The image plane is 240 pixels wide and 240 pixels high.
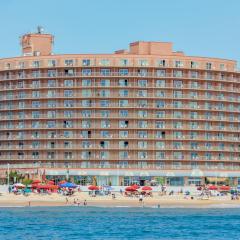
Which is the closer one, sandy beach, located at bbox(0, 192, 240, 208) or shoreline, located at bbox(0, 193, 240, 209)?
shoreline, located at bbox(0, 193, 240, 209)

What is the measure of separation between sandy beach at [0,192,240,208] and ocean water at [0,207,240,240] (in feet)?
21.8

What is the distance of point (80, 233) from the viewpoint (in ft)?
342

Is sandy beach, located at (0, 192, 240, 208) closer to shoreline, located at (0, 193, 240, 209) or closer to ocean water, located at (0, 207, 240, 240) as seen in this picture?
shoreline, located at (0, 193, 240, 209)

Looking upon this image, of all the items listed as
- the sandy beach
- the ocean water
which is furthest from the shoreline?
the ocean water

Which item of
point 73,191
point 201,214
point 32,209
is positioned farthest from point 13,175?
point 201,214

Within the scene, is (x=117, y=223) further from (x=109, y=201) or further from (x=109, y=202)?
(x=109, y=201)

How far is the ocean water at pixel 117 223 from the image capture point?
10319 centimetres

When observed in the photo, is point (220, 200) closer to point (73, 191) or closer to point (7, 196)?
point (73, 191)

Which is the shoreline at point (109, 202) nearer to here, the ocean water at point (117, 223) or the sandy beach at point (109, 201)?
the sandy beach at point (109, 201)

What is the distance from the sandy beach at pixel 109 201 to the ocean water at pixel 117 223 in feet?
21.8

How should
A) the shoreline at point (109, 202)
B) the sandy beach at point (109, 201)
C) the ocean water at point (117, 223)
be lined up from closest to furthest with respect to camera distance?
the ocean water at point (117, 223)
the shoreline at point (109, 202)
the sandy beach at point (109, 201)

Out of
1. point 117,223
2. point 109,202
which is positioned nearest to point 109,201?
A: point 109,202

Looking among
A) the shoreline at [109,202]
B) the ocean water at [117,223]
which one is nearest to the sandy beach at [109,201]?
the shoreline at [109,202]

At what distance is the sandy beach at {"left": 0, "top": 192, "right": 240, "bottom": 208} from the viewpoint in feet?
506
